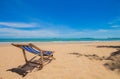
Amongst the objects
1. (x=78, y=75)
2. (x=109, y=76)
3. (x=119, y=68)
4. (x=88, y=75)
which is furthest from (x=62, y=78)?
(x=119, y=68)

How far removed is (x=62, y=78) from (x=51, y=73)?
0.73 meters

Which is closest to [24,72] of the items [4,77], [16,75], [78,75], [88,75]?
[16,75]

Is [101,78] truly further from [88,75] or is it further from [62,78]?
[62,78]

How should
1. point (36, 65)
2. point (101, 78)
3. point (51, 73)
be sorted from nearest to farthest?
point (101, 78)
point (51, 73)
point (36, 65)

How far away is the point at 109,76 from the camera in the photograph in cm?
456

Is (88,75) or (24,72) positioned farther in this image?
(24,72)

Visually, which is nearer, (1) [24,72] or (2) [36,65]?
(1) [24,72]

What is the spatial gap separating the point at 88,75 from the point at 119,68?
5.29 ft

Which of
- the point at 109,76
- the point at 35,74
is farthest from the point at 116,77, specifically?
the point at 35,74

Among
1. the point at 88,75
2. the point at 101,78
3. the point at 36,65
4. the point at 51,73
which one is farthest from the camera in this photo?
the point at 36,65

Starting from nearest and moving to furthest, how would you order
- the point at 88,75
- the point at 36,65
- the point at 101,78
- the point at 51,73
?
the point at 101,78
the point at 88,75
the point at 51,73
the point at 36,65

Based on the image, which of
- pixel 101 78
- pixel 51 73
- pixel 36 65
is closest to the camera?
pixel 101 78

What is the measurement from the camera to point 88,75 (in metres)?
4.66

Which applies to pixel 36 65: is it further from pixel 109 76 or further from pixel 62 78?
pixel 109 76
